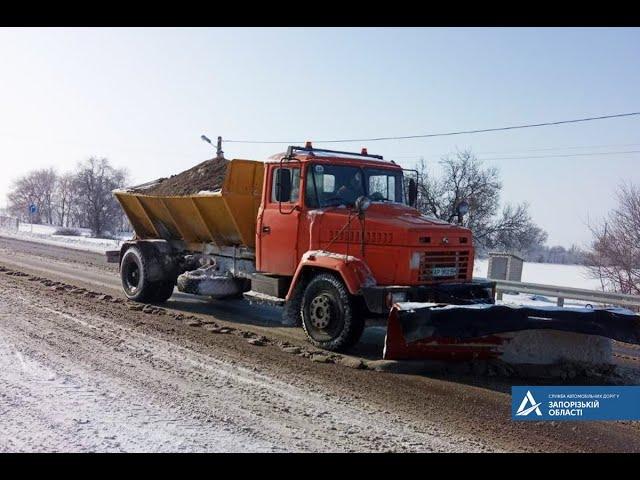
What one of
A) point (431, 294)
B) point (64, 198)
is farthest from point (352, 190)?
point (64, 198)

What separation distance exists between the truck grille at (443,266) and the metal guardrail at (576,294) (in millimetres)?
4637

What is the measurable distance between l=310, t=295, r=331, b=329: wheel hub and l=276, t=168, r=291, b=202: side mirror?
1600mm

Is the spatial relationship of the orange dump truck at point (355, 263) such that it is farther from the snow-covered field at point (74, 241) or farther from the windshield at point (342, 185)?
the snow-covered field at point (74, 241)

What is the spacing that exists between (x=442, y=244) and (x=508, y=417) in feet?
8.56

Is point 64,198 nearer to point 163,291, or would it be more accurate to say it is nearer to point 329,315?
point 163,291

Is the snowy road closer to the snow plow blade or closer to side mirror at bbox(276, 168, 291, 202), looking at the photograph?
the snow plow blade

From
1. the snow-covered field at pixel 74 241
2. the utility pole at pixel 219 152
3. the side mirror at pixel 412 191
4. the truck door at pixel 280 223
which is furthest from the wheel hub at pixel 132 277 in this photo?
the snow-covered field at pixel 74 241

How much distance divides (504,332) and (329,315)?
6.96 ft

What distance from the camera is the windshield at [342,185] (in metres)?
7.71

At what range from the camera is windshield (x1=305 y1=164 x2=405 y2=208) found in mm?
7715

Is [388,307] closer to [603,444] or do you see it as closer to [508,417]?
[508,417]

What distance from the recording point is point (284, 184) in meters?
7.93
